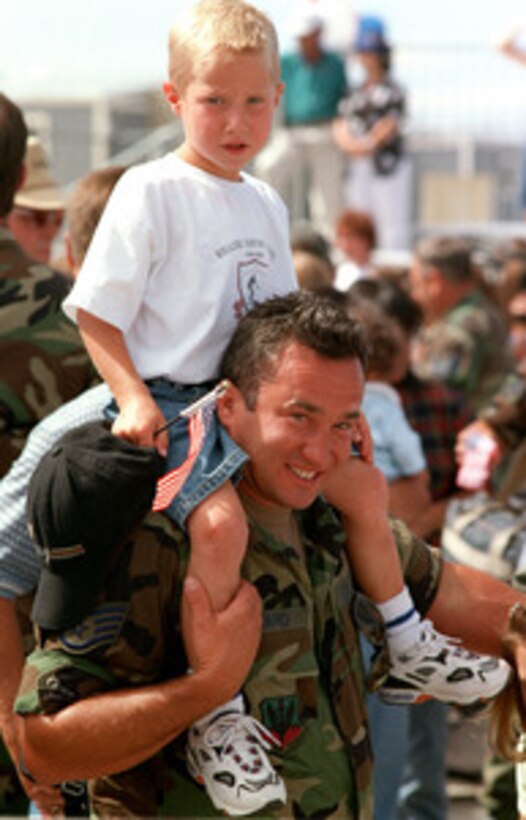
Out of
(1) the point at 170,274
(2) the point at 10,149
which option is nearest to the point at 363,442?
(1) the point at 170,274

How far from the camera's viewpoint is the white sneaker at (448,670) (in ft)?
11.0

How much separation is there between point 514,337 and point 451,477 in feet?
10.4

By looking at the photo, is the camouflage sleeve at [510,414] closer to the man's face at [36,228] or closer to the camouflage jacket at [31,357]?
the man's face at [36,228]

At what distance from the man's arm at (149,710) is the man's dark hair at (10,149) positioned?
1.37 meters

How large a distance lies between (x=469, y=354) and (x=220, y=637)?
5.43 meters

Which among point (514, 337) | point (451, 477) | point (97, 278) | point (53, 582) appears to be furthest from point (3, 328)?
point (514, 337)

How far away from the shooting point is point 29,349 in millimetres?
3672

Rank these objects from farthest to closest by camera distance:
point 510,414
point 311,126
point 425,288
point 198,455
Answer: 1. point 311,126
2. point 425,288
3. point 510,414
4. point 198,455

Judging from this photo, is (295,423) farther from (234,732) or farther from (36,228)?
(36,228)

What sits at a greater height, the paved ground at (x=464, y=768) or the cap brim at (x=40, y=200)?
the cap brim at (x=40, y=200)

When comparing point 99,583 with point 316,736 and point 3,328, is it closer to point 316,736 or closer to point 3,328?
point 316,736

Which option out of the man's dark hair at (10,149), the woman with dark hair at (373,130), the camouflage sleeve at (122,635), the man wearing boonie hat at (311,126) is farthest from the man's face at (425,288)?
the camouflage sleeve at (122,635)

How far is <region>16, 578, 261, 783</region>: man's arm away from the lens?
2.85 m

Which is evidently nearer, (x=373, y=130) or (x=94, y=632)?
(x=94, y=632)
